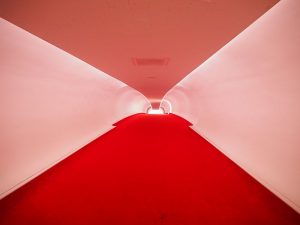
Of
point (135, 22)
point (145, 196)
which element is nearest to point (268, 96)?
point (135, 22)

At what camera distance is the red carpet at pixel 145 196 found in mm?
1927

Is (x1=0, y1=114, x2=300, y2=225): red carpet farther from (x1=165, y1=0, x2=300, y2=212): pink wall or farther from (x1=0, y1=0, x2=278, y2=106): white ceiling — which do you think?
(x1=0, y1=0, x2=278, y2=106): white ceiling

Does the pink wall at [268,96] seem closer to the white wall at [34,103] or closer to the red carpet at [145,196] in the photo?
the red carpet at [145,196]

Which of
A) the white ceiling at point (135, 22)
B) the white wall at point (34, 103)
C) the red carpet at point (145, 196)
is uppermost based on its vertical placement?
the white ceiling at point (135, 22)

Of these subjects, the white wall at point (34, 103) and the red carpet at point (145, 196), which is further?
the white wall at point (34, 103)

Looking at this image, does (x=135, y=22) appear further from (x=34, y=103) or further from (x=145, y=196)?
(x=34, y=103)

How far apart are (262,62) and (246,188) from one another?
2.18m

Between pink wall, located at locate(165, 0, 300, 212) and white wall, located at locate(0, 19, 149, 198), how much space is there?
3.66 meters

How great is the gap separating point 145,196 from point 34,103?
9.54 feet

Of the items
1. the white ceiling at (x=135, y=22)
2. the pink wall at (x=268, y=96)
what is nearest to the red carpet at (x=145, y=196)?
the pink wall at (x=268, y=96)

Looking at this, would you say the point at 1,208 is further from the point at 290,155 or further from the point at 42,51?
the point at 290,155

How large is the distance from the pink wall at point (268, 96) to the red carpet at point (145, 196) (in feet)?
1.19

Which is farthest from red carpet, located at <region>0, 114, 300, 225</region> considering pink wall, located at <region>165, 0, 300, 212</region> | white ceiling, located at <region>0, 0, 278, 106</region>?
white ceiling, located at <region>0, 0, 278, 106</region>

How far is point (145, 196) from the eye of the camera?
7.65 ft
